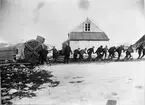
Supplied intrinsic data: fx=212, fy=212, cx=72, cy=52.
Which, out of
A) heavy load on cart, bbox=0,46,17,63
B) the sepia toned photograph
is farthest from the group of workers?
heavy load on cart, bbox=0,46,17,63

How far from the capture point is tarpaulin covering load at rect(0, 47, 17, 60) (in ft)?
7.50

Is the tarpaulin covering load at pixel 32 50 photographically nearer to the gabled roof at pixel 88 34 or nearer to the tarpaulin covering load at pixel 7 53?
the tarpaulin covering load at pixel 7 53

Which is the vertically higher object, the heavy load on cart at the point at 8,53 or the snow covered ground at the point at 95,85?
the heavy load on cart at the point at 8,53

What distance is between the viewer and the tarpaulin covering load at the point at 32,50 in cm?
231

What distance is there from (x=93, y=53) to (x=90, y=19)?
0.38 m

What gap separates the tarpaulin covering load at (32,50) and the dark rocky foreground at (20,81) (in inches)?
3.7

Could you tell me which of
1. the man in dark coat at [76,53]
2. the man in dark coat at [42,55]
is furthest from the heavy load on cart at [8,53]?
the man in dark coat at [76,53]

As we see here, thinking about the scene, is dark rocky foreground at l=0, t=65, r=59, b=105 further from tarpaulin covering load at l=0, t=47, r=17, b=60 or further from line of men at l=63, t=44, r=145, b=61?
line of men at l=63, t=44, r=145, b=61

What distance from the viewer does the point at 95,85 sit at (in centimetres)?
234

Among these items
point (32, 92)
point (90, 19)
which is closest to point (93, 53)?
point (90, 19)

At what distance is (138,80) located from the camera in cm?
240

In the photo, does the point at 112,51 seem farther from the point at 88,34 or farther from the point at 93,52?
the point at 88,34

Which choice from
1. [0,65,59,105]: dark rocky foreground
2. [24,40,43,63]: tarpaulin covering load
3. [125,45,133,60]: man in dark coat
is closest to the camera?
[0,65,59,105]: dark rocky foreground

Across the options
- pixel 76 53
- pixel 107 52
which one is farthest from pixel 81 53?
pixel 107 52
